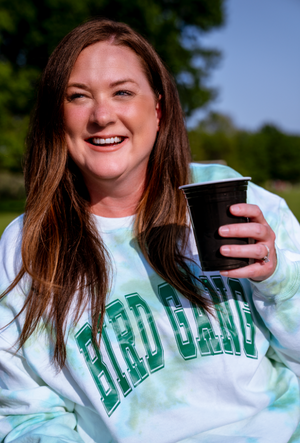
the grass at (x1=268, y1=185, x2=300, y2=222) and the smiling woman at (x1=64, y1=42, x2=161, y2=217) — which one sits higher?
the smiling woman at (x1=64, y1=42, x2=161, y2=217)

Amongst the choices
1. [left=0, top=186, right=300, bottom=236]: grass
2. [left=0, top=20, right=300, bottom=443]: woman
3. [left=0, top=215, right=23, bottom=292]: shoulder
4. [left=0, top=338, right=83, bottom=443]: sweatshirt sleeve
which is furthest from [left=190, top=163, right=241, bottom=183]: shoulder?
[left=0, top=186, right=300, bottom=236]: grass

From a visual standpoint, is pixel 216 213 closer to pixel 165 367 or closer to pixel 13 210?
pixel 165 367

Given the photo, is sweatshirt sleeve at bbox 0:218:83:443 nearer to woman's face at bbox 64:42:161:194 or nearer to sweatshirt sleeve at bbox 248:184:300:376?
woman's face at bbox 64:42:161:194

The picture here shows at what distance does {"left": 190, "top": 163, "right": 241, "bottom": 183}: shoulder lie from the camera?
2.14 meters

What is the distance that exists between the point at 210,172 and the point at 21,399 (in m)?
1.43

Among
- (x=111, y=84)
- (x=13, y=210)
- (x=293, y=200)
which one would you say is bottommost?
(x=293, y=200)

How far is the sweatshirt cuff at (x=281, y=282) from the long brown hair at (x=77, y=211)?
0.32m

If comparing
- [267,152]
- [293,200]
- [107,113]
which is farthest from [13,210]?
[267,152]

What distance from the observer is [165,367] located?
5.74ft

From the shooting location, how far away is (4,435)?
1827mm

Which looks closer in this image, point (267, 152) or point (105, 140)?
point (105, 140)

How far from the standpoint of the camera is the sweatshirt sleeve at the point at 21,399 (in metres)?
1.78

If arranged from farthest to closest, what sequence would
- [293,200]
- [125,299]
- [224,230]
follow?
[293,200] < [125,299] < [224,230]

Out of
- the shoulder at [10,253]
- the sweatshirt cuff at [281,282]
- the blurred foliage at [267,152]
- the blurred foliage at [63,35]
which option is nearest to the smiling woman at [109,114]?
the shoulder at [10,253]
